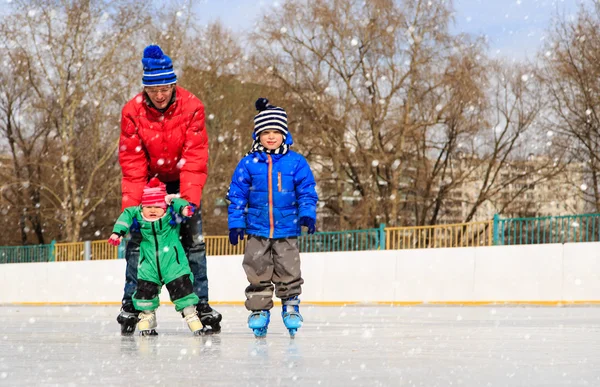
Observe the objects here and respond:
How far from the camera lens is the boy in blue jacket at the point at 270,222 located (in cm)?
520

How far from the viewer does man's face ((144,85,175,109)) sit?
5.46 m

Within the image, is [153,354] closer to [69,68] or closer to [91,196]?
[69,68]

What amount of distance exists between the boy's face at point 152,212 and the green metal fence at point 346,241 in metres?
Answer: 8.62

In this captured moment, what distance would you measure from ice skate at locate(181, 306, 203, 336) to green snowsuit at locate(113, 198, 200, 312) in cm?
7

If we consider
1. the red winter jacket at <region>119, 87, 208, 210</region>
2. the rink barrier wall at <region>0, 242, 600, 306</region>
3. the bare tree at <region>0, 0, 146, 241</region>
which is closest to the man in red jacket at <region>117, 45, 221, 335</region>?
the red winter jacket at <region>119, 87, 208, 210</region>

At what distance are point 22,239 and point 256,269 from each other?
3098cm

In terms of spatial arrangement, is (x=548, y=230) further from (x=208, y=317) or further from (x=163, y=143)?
(x=163, y=143)

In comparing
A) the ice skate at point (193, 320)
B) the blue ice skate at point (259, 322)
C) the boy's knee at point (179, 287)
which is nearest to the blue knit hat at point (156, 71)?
the boy's knee at point (179, 287)

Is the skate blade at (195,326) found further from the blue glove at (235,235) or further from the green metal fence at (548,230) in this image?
the green metal fence at (548,230)

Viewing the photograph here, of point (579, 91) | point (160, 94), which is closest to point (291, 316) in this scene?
point (160, 94)

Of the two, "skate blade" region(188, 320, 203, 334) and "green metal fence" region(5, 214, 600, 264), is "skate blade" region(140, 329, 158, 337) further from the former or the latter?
"green metal fence" region(5, 214, 600, 264)

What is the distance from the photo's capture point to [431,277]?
43.1ft

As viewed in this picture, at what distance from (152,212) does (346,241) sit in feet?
30.3

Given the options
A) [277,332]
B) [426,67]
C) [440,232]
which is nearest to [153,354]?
[277,332]
